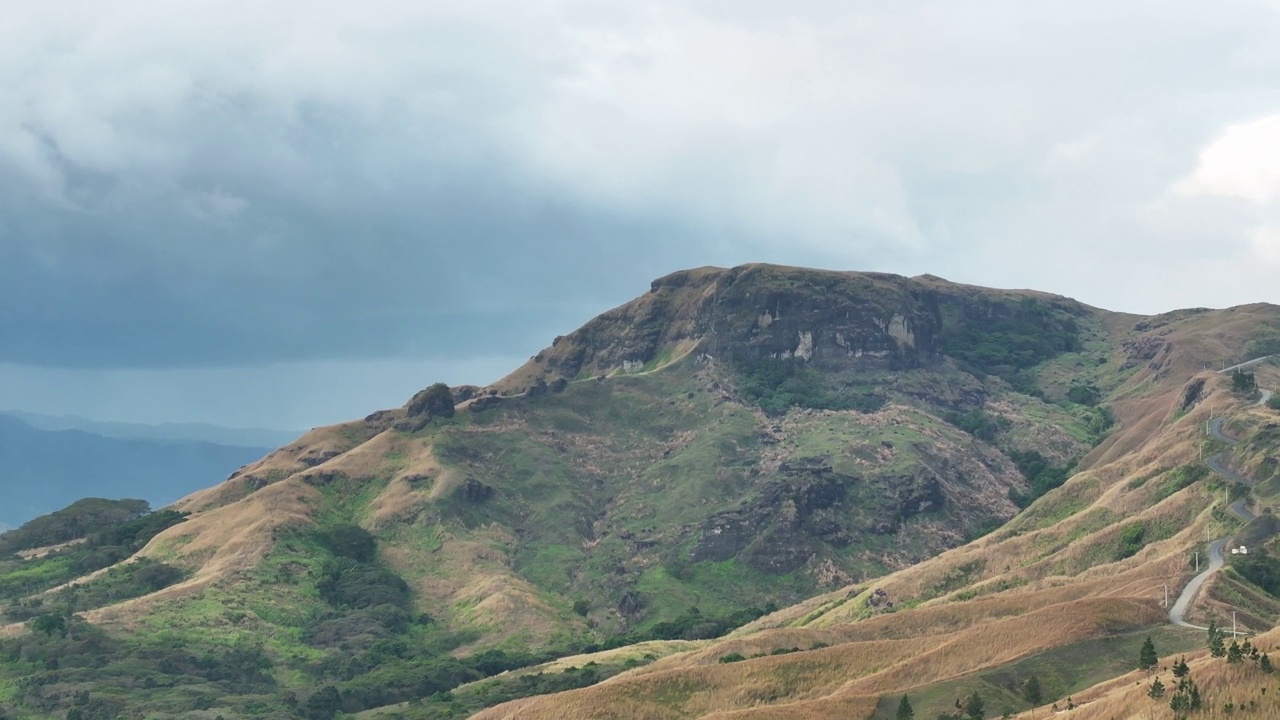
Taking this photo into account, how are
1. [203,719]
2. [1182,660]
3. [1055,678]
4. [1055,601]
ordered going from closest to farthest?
[1182,660]
[1055,678]
[1055,601]
[203,719]

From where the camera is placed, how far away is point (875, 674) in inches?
5002

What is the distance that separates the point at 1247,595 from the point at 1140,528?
181ft

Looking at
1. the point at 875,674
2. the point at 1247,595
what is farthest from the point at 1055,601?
the point at 875,674

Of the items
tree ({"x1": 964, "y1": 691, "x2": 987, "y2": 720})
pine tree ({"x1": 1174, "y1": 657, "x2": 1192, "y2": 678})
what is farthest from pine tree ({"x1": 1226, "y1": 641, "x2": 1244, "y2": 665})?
tree ({"x1": 964, "y1": 691, "x2": 987, "y2": 720})

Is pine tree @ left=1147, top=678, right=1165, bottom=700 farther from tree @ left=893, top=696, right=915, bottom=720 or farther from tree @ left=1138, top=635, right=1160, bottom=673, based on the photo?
tree @ left=893, top=696, right=915, bottom=720

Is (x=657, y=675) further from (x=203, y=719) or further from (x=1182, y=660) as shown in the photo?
(x=203, y=719)

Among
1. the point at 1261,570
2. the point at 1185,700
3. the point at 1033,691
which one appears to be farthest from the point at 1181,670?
the point at 1261,570

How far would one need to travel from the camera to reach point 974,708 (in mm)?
Answer: 108688

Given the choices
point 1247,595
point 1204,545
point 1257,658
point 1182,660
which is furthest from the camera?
point 1204,545

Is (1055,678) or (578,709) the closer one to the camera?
(1055,678)

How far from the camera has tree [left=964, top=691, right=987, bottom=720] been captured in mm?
106875

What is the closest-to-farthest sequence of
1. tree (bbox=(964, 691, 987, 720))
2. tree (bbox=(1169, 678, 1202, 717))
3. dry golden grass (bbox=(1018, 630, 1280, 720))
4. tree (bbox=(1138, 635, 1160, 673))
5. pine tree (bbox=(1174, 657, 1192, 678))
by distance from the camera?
dry golden grass (bbox=(1018, 630, 1280, 720)), tree (bbox=(1169, 678, 1202, 717)), pine tree (bbox=(1174, 657, 1192, 678)), tree (bbox=(1138, 635, 1160, 673)), tree (bbox=(964, 691, 987, 720))

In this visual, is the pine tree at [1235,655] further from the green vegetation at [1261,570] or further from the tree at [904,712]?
the green vegetation at [1261,570]

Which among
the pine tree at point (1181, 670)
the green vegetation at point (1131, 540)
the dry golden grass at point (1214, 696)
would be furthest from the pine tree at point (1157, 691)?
the green vegetation at point (1131, 540)
